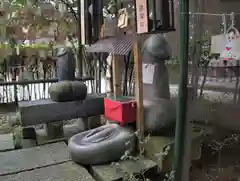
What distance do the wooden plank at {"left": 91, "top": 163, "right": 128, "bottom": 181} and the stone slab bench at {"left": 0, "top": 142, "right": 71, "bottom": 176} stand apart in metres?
0.47

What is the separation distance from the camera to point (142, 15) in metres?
1.87

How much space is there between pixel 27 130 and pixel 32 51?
1.88 meters

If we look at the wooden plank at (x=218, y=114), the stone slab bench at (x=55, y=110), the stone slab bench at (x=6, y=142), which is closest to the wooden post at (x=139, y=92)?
the wooden plank at (x=218, y=114)

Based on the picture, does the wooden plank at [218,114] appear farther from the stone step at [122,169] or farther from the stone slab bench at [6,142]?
the stone slab bench at [6,142]

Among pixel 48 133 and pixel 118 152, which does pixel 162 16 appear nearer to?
pixel 118 152

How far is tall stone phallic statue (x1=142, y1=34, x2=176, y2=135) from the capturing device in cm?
236

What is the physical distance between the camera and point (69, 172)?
240 centimetres

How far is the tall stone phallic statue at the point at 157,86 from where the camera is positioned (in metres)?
2.36

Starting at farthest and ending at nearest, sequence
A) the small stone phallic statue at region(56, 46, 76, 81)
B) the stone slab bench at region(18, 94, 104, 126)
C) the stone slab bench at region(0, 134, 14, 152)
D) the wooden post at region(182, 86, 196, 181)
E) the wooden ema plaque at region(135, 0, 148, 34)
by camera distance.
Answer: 1. the small stone phallic statue at region(56, 46, 76, 81)
2. the stone slab bench at region(0, 134, 14, 152)
3. the stone slab bench at region(18, 94, 104, 126)
4. the wooden ema plaque at region(135, 0, 148, 34)
5. the wooden post at region(182, 86, 196, 181)

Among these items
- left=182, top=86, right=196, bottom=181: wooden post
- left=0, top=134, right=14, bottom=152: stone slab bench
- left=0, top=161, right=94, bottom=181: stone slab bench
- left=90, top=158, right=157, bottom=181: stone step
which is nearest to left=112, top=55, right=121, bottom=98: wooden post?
left=90, top=158, right=157, bottom=181: stone step

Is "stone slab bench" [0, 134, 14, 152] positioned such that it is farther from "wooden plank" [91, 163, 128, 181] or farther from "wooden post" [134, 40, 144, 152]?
"wooden post" [134, 40, 144, 152]

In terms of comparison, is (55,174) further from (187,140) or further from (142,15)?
(142,15)

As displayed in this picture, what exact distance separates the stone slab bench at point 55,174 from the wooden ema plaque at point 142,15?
1.32 metres

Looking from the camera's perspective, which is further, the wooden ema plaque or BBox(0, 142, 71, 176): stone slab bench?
BBox(0, 142, 71, 176): stone slab bench
